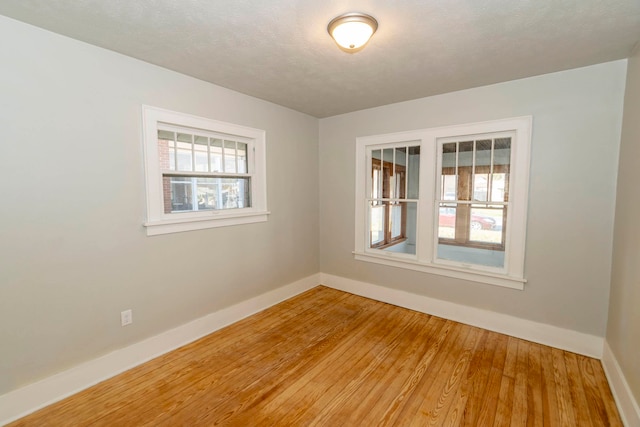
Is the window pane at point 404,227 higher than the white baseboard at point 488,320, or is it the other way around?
the window pane at point 404,227

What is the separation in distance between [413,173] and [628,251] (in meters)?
1.97

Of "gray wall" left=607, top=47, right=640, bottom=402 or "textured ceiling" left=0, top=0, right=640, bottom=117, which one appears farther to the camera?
"gray wall" left=607, top=47, right=640, bottom=402

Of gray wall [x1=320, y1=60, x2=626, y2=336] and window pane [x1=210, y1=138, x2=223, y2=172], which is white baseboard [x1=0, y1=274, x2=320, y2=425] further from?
gray wall [x1=320, y1=60, x2=626, y2=336]

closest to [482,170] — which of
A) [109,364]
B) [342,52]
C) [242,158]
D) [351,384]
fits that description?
[342,52]

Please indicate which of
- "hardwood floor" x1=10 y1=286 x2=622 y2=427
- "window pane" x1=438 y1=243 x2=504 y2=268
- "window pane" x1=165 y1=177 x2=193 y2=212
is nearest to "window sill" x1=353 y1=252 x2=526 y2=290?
"window pane" x1=438 y1=243 x2=504 y2=268

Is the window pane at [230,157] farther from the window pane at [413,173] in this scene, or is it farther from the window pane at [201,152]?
the window pane at [413,173]

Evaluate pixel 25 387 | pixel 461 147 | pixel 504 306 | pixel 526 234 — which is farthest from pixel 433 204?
pixel 25 387

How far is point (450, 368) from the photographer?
2371mm

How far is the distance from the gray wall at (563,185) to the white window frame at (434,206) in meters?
0.07

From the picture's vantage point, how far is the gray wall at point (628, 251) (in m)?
1.83

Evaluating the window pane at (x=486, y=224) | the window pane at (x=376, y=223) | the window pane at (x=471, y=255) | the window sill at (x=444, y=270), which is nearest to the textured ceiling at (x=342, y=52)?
the window pane at (x=486, y=224)

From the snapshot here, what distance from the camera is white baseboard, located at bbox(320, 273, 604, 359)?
2.55m

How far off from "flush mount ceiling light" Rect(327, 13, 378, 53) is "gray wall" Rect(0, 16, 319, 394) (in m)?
1.59

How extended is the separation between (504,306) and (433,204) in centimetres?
128
